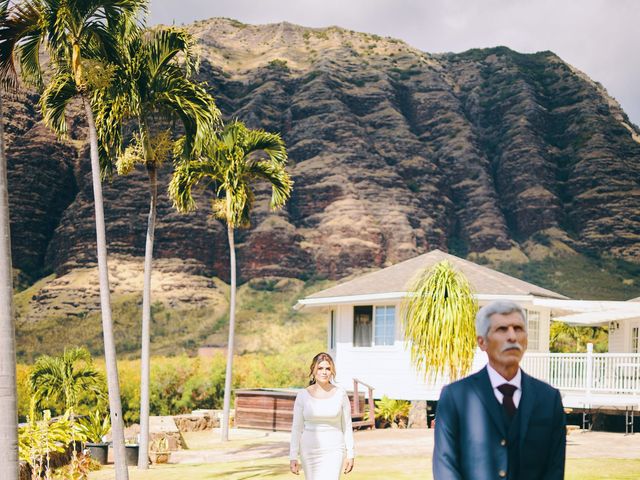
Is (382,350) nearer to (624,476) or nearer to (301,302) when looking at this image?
(301,302)

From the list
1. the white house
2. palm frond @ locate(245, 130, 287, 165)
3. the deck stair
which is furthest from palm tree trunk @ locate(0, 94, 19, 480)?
the white house

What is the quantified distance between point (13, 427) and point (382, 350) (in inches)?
878

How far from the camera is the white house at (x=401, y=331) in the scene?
83.6 feet

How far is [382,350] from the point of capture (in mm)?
29828

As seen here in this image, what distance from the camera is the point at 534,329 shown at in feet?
99.0

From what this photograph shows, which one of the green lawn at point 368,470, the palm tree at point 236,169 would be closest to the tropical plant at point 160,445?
the green lawn at point 368,470

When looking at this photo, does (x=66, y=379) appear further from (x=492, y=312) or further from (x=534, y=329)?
(x=492, y=312)

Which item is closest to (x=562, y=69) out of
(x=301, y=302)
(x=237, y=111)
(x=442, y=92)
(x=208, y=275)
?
(x=442, y=92)

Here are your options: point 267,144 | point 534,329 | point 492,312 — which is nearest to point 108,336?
point 492,312

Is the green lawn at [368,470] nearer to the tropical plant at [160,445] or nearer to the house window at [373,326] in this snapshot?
the tropical plant at [160,445]

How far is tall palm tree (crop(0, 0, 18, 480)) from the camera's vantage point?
808 cm

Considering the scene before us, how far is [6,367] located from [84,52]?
26.4ft

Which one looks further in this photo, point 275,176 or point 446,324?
point 275,176

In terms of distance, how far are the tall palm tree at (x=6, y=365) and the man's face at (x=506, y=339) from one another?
5219mm
